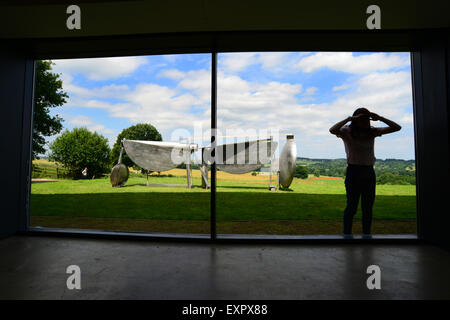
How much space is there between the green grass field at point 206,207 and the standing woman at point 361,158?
50 centimetres

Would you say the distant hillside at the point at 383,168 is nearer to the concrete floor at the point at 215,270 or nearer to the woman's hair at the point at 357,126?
the woman's hair at the point at 357,126

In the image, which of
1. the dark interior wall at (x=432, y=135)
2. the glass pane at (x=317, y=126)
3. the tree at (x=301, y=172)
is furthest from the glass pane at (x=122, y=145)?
the dark interior wall at (x=432, y=135)

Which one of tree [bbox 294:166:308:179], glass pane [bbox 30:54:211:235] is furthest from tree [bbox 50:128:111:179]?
tree [bbox 294:166:308:179]

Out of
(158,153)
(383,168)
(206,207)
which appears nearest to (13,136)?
(158,153)

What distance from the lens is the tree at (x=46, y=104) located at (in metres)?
2.52

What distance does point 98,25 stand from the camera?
1715 millimetres

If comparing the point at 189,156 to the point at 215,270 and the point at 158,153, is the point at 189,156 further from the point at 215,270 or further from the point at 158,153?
the point at 215,270

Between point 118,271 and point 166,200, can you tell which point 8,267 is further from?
point 166,200

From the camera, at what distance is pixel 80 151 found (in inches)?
120

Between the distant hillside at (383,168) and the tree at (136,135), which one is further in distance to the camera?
the tree at (136,135)

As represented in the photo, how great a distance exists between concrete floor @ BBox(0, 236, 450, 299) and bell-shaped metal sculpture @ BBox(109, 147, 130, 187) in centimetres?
179
